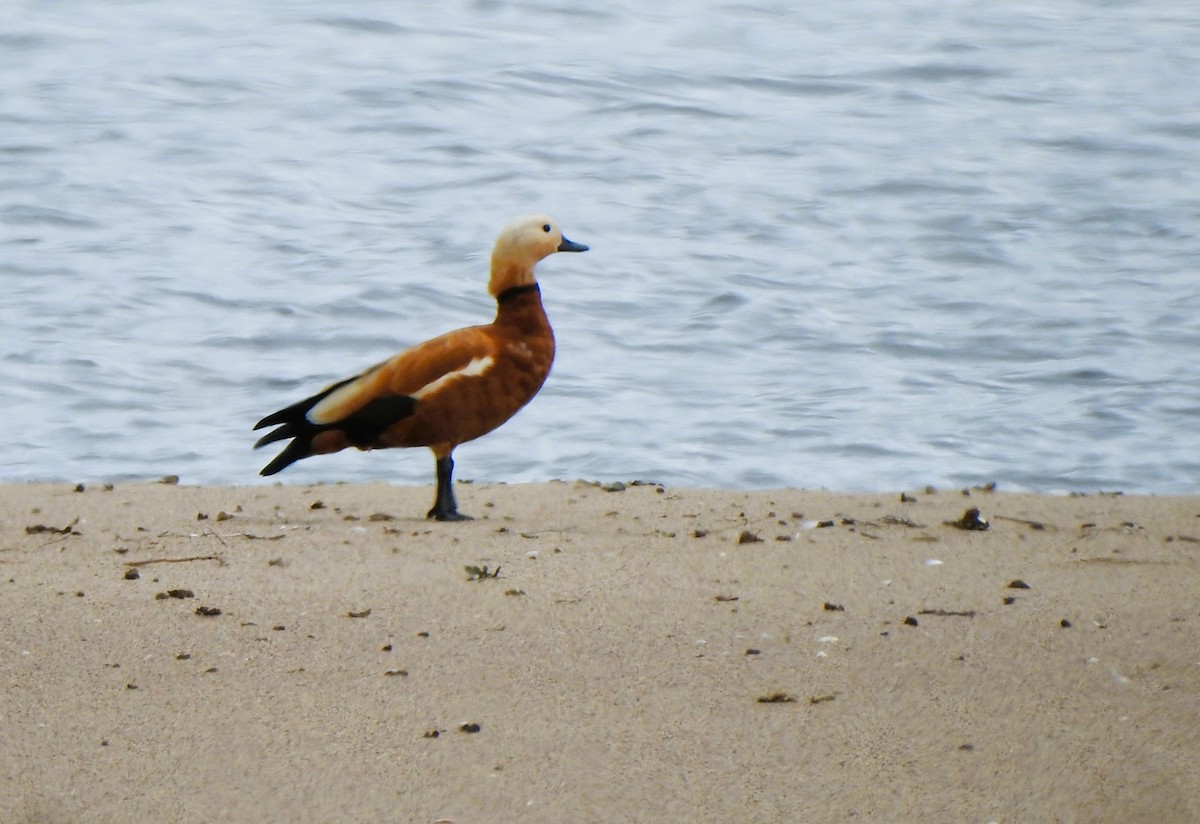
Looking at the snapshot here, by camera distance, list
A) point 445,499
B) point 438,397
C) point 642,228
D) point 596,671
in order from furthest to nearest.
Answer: point 642,228 → point 445,499 → point 438,397 → point 596,671

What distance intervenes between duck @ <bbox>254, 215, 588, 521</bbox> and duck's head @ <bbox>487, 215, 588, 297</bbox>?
11mm

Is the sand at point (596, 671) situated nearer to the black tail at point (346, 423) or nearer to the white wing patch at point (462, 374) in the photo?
the black tail at point (346, 423)

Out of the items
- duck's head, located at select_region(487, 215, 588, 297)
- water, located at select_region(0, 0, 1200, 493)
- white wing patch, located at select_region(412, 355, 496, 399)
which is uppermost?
duck's head, located at select_region(487, 215, 588, 297)

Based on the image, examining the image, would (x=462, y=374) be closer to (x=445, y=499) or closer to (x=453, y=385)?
(x=453, y=385)

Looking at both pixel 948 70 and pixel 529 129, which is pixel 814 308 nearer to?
pixel 529 129

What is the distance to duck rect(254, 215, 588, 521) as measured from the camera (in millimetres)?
5586

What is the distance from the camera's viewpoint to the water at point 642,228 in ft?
28.1

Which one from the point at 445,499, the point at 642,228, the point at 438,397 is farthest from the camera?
the point at 642,228

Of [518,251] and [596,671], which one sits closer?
[596,671]

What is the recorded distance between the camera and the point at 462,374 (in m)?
5.61

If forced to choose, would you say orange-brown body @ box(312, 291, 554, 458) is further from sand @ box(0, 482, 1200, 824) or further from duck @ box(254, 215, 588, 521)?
sand @ box(0, 482, 1200, 824)

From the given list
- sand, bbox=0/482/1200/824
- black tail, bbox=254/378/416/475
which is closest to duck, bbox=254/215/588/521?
black tail, bbox=254/378/416/475

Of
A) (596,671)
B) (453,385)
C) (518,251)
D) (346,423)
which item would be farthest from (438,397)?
(596,671)

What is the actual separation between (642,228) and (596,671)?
29.5ft
